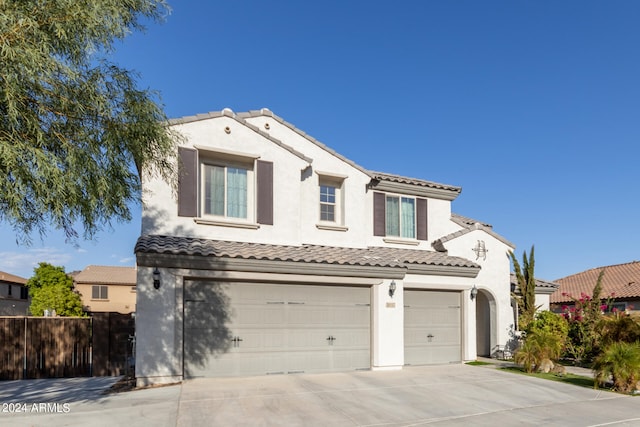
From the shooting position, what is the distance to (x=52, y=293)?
3709 cm

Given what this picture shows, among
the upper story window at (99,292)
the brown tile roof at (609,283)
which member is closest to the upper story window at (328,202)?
the brown tile roof at (609,283)

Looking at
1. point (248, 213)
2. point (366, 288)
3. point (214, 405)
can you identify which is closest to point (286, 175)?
point (248, 213)

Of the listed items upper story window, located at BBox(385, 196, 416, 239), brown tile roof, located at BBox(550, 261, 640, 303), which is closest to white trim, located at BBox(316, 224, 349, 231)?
upper story window, located at BBox(385, 196, 416, 239)

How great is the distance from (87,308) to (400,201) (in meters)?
35.4

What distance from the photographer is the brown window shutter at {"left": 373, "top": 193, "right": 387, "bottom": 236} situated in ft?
57.5

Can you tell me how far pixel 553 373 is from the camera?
14.2 metres

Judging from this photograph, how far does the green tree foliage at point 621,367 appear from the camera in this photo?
1152 centimetres

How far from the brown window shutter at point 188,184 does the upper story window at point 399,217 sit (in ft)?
23.6

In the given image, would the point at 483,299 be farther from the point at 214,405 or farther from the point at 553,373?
the point at 214,405

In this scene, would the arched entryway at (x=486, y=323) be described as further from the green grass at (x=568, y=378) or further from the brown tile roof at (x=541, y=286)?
the green grass at (x=568, y=378)

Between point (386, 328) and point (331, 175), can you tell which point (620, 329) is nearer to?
point (386, 328)

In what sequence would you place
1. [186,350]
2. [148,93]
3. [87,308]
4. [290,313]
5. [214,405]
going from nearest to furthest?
1. [148,93]
2. [214,405]
3. [186,350]
4. [290,313]
5. [87,308]

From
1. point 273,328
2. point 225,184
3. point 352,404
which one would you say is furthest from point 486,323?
point 225,184

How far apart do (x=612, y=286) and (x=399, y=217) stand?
70.9 ft
